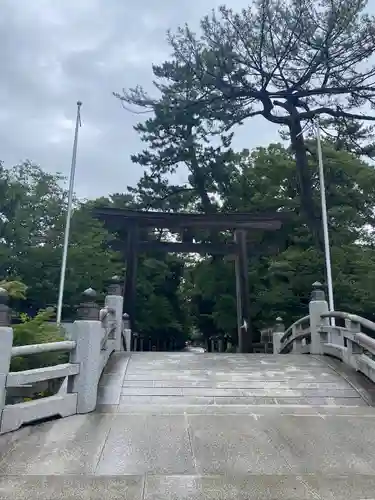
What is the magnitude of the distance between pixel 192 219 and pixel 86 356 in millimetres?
10659

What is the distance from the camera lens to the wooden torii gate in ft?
49.7

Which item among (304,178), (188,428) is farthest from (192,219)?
(188,428)

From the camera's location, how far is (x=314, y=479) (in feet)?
10.9

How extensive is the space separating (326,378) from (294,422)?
7.27 feet

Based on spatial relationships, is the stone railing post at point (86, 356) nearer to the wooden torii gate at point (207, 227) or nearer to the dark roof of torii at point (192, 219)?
the wooden torii gate at point (207, 227)

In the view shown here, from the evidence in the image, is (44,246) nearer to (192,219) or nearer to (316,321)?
(192,219)

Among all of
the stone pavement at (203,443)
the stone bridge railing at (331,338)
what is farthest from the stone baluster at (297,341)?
the stone pavement at (203,443)

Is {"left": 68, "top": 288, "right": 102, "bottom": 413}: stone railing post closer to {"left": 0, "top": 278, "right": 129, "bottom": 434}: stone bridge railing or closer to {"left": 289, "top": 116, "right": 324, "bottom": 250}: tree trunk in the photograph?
{"left": 0, "top": 278, "right": 129, "bottom": 434}: stone bridge railing

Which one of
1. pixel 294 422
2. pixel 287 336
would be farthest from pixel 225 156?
pixel 294 422

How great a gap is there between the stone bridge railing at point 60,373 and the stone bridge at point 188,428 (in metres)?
0.01

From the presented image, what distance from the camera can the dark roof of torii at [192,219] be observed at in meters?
15.2

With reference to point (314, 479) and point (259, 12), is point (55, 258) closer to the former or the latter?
point (259, 12)

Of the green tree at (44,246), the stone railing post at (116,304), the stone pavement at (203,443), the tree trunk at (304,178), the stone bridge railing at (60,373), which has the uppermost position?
the tree trunk at (304,178)

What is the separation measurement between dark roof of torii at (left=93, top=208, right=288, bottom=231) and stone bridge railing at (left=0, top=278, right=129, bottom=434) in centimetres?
954
